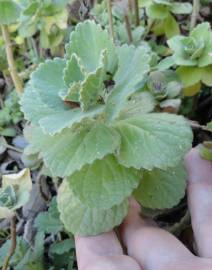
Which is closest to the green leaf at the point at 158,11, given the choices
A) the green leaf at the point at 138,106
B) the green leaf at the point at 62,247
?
the green leaf at the point at 138,106

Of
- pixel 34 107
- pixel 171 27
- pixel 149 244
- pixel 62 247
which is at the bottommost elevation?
pixel 62 247

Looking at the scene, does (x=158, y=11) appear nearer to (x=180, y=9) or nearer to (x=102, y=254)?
(x=180, y=9)

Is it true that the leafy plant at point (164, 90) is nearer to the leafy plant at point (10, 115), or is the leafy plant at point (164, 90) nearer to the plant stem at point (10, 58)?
the plant stem at point (10, 58)

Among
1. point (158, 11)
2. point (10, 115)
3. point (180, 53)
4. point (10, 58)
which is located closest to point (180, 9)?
point (158, 11)

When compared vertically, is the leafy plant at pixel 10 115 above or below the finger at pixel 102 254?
below

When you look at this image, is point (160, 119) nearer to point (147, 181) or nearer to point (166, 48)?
point (147, 181)

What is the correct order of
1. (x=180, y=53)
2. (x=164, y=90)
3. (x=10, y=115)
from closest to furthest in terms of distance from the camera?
(x=164, y=90) < (x=180, y=53) < (x=10, y=115)
